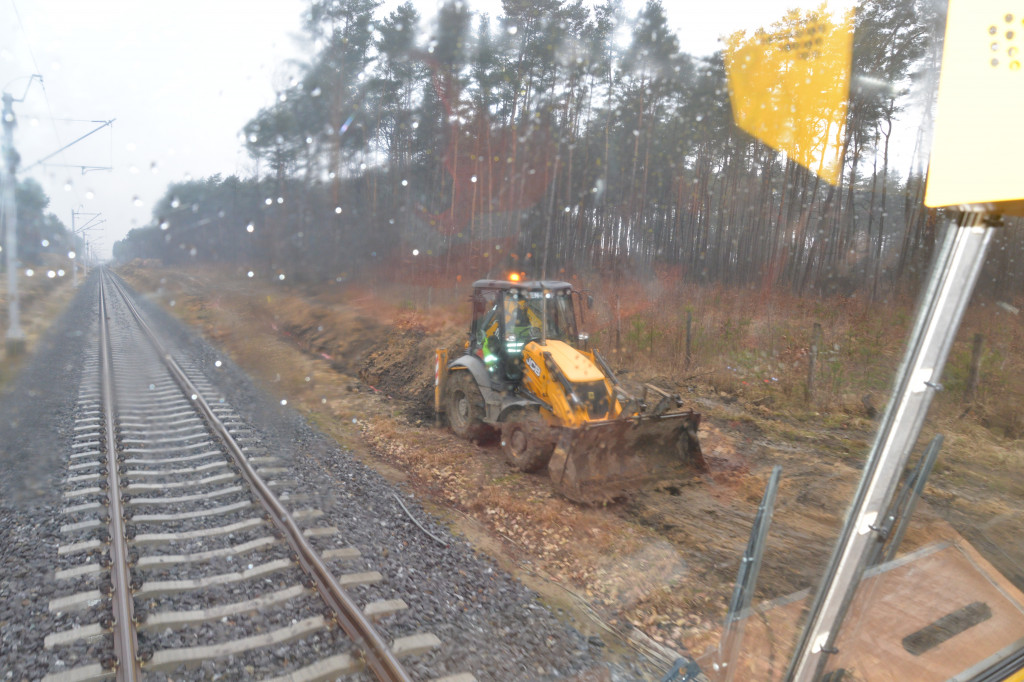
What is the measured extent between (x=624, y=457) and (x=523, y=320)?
228 cm

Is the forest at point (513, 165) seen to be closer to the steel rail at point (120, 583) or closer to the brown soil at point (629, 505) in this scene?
the brown soil at point (629, 505)

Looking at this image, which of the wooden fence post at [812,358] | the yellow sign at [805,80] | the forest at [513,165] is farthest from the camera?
the forest at [513,165]

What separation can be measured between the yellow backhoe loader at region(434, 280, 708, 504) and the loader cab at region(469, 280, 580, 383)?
0.04 ft

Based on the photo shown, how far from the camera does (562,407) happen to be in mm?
6656

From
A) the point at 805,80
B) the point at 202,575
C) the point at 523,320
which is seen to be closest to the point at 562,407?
the point at 523,320

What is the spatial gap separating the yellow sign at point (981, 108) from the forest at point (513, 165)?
10.5 metres

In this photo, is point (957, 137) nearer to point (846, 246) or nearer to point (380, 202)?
point (846, 246)

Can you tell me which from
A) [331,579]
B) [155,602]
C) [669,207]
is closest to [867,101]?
[331,579]

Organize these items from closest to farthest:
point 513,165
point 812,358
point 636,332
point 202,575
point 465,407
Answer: point 202,575, point 465,407, point 812,358, point 636,332, point 513,165

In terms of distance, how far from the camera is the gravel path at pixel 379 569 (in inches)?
138

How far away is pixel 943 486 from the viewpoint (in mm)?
1708

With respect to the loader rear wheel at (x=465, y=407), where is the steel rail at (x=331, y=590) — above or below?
below

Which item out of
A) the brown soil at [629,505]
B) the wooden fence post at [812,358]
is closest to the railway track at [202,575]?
the brown soil at [629,505]

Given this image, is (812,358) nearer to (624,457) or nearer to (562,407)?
(624,457)
